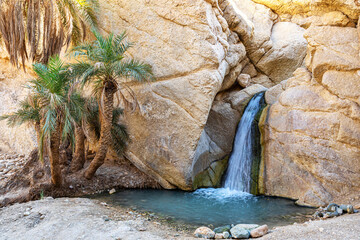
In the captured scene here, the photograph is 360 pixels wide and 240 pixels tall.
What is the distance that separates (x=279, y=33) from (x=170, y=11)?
12637mm

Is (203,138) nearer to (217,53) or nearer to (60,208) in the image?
(217,53)

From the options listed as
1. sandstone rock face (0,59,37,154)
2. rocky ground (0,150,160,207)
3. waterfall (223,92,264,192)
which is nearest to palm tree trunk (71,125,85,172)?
rocky ground (0,150,160,207)

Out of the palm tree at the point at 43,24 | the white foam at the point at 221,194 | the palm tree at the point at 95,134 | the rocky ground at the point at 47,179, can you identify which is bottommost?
the white foam at the point at 221,194

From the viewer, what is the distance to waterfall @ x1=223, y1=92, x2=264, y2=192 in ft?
39.3

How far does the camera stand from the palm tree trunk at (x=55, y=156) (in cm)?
850

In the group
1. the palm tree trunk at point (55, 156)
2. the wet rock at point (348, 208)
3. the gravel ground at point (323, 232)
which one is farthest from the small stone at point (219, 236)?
the palm tree trunk at point (55, 156)

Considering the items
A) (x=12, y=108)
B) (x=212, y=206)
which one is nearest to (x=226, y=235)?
(x=212, y=206)

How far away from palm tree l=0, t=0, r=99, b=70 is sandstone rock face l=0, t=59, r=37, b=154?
3478 millimetres

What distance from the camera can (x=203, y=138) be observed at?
42.9 feet

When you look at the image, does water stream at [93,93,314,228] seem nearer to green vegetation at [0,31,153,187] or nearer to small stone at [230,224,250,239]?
small stone at [230,224,250,239]

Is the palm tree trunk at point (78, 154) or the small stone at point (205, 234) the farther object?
the palm tree trunk at point (78, 154)

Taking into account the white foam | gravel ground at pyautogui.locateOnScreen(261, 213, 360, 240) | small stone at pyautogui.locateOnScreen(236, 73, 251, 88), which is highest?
Result: small stone at pyautogui.locateOnScreen(236, 73, 251, 88)

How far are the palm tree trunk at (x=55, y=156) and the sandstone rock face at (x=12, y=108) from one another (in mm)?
3893

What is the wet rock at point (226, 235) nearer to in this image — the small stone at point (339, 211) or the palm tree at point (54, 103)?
the small stone at point (339, 211)
